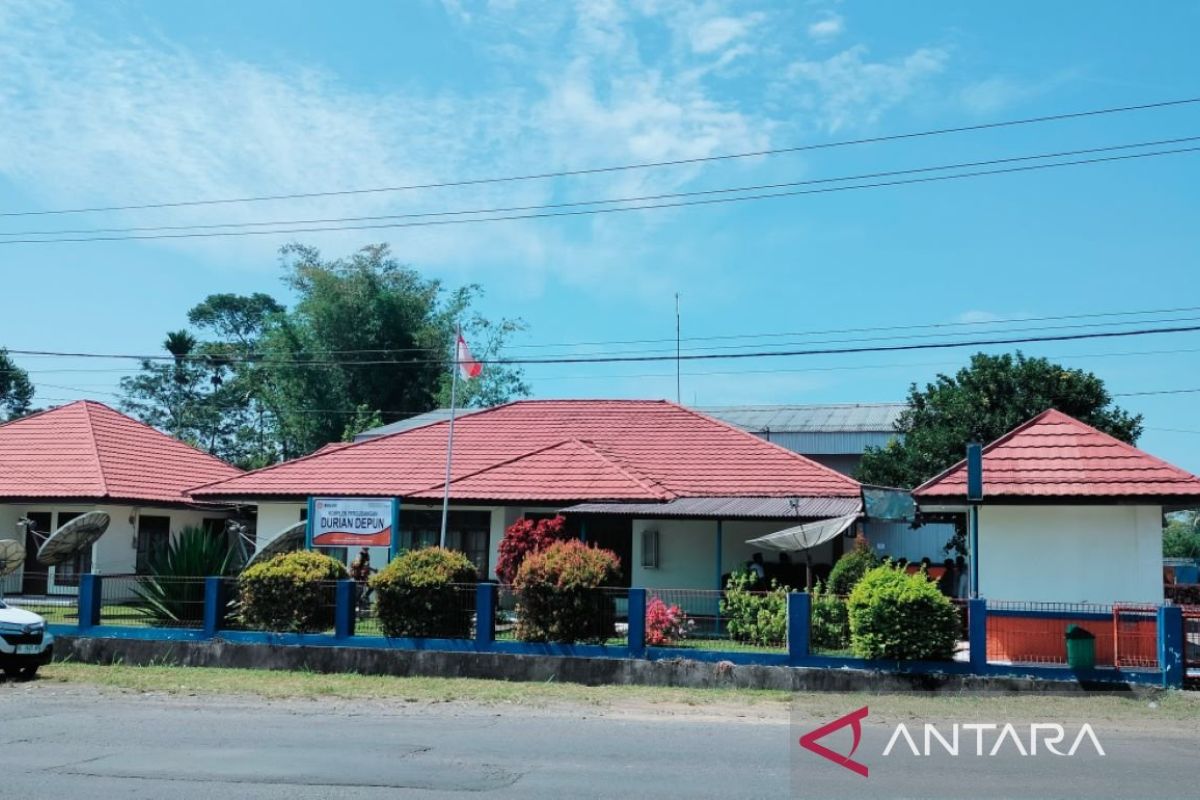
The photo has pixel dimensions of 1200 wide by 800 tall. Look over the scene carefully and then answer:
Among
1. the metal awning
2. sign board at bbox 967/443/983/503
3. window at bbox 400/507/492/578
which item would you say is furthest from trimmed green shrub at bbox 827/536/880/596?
window at bbox 400/507/492/578

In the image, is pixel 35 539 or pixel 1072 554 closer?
pixel 1072 554

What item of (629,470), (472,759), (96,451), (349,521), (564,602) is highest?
(96,451)

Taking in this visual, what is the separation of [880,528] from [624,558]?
47.4 feet

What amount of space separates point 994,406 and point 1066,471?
919 centimetres

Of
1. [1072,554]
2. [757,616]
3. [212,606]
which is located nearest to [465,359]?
[212,606]

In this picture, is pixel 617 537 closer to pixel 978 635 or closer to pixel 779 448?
pixel 779 448

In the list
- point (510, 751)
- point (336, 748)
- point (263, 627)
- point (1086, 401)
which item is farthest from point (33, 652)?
point (1086, 401)

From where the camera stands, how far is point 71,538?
72.9 ft

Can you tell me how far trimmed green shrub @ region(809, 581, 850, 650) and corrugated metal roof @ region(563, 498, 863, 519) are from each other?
4.47 m

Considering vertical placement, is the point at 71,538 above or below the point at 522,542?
below

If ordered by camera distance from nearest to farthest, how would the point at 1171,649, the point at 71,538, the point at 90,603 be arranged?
the point at 1171,649 → the point at 90,603 → the point at 71,538

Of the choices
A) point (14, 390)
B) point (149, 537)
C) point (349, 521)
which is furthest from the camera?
point (14, 390)

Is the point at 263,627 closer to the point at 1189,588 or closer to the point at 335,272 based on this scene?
the point at 1189,588

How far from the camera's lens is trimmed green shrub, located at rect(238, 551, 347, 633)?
724 inches
